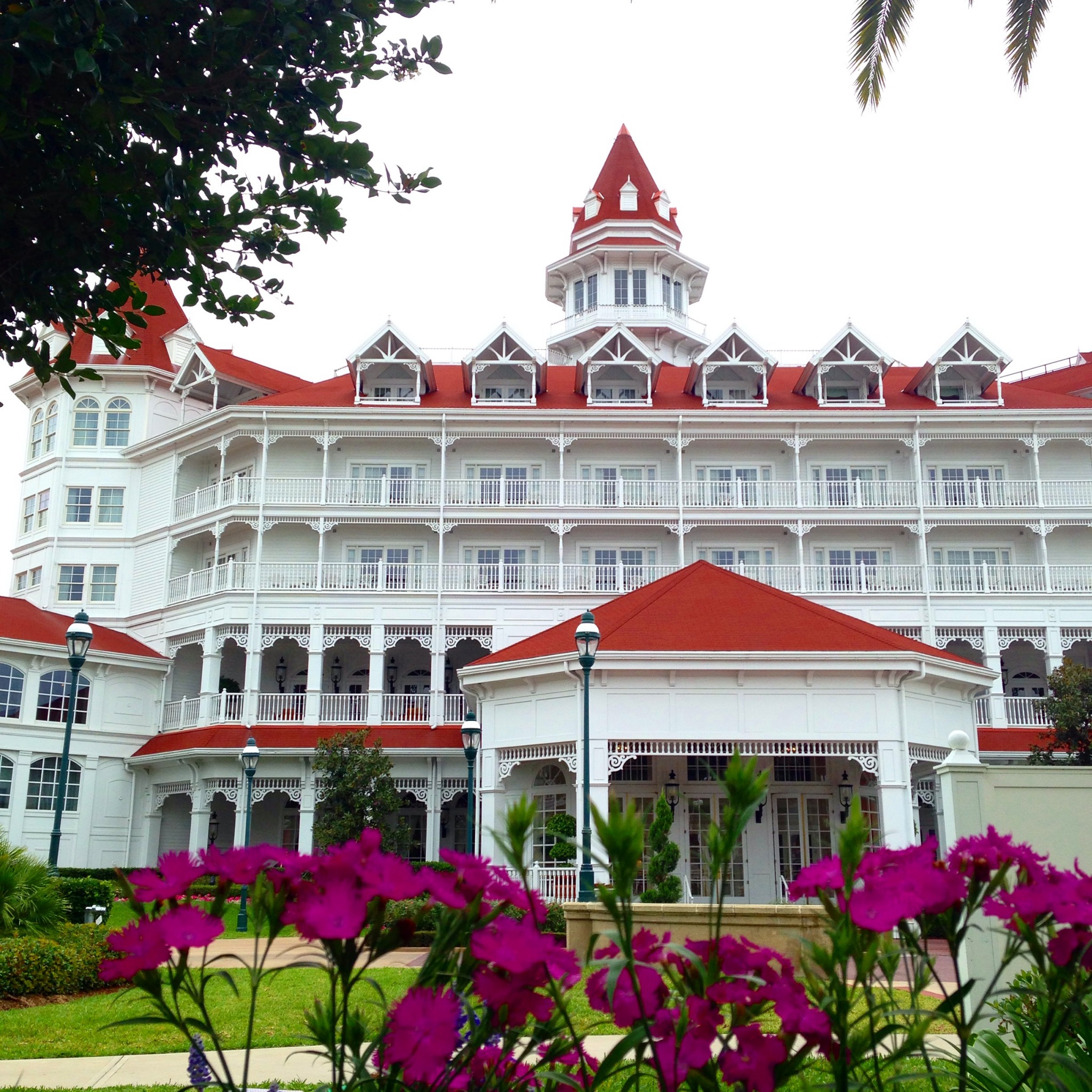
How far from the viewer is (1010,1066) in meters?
5.55

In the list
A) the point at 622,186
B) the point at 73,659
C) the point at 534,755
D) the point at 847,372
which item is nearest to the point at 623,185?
the point at 622,186

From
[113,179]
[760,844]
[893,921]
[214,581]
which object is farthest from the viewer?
[214,581]

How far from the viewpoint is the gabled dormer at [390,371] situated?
3991cm

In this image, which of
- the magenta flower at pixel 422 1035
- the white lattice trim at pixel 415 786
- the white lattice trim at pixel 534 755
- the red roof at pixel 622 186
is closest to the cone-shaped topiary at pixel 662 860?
the white lattice trim at pixel 534 755

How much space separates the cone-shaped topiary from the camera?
18.3 meters

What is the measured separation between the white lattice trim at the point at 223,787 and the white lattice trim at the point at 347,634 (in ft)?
16.4

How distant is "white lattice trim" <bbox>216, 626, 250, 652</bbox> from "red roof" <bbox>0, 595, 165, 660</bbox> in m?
2.55

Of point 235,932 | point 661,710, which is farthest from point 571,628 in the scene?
point 235,932

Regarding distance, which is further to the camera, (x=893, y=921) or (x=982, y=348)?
(x=982, y=348)

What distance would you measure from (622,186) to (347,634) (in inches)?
1004

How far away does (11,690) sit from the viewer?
34375mm

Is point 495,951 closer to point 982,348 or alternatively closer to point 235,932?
point 235,932

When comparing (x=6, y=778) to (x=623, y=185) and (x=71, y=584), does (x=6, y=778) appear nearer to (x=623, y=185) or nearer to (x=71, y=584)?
(x=71, y=584)

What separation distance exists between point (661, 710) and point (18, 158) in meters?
16.8
